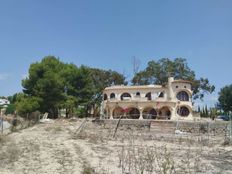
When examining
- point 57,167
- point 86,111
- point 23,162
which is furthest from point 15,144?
point 86,111

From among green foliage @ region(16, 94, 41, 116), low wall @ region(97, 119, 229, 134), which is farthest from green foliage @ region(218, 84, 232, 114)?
green foliage @ region(16, 94, 41, 116)

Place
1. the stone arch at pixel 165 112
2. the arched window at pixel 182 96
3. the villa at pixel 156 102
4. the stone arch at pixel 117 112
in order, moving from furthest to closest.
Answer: the stone arch at pixel 117 112 < the arched window at pixel 182 96 < the stone arch at pixel 165 112 < the villa at pixel 156 102

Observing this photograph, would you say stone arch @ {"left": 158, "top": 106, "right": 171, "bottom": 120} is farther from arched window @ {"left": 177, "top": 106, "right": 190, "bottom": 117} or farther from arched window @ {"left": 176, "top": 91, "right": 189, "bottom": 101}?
arched window @ {"left": 176, "top": 91, "right": 189, "bottom": 101}

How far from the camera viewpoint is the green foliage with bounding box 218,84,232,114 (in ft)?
182

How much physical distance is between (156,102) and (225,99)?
21.4 meters

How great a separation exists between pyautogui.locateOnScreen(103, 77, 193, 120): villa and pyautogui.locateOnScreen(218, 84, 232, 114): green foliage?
1740 cm

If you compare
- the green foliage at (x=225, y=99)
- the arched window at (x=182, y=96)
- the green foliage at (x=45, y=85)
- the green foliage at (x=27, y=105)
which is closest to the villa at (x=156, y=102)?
the arched window at (x=182, y=96)

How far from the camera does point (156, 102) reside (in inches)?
1583

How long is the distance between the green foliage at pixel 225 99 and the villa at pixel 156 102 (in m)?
17.4

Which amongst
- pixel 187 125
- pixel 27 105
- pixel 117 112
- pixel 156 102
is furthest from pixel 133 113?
pixel 27 105

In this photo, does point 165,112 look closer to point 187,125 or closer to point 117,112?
point 117,112

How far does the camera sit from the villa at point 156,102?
132ft

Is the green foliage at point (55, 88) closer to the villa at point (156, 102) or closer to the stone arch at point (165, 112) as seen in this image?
the villa at point (156, 102)

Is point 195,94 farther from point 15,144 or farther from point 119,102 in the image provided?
point 15,144
